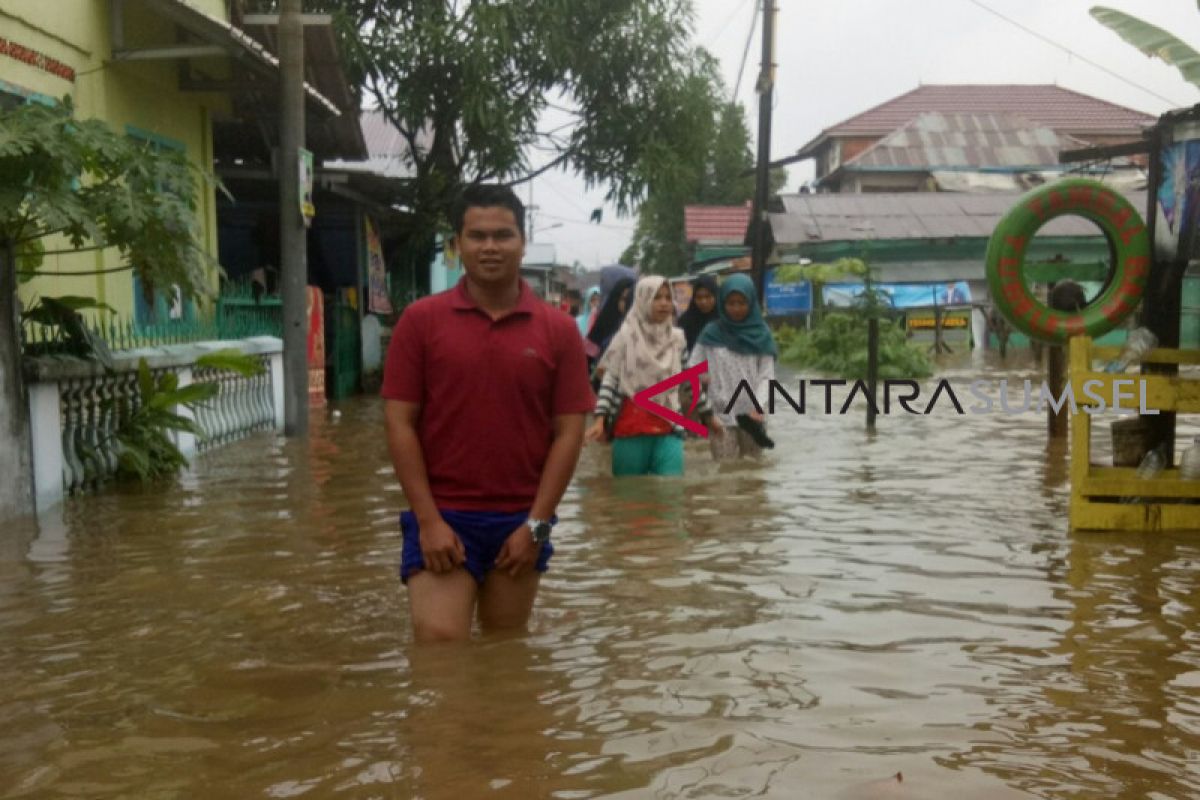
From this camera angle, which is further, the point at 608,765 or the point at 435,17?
the point at 435,17

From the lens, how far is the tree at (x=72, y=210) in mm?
6852

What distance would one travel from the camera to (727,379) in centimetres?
1017

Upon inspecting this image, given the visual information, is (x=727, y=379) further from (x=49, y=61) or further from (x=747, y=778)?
(x=747, y=778)

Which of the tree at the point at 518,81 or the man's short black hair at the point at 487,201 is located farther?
the tree at the point at 518,81

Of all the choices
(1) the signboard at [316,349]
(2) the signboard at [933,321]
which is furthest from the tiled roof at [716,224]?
(1) the signboard at [316,349]

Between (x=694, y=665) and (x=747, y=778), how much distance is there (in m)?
1.12

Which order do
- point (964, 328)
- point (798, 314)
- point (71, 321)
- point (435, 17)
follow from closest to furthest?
point (71, 321), point (435, 17), point (964, 328), point (798, 314)

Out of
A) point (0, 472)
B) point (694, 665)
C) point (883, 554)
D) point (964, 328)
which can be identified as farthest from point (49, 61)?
point (964, 328)

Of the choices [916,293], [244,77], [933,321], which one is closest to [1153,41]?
[244,77]

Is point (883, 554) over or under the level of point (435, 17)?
under

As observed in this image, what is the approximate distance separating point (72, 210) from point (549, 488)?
3945 mm

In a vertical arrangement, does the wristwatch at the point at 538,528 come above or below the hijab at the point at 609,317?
below

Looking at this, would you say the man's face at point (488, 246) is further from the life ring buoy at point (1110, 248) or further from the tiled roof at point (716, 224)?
the tiled roof at point (716, 224)

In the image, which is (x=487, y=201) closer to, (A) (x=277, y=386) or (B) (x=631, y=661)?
(B) (x=631, y=661)
